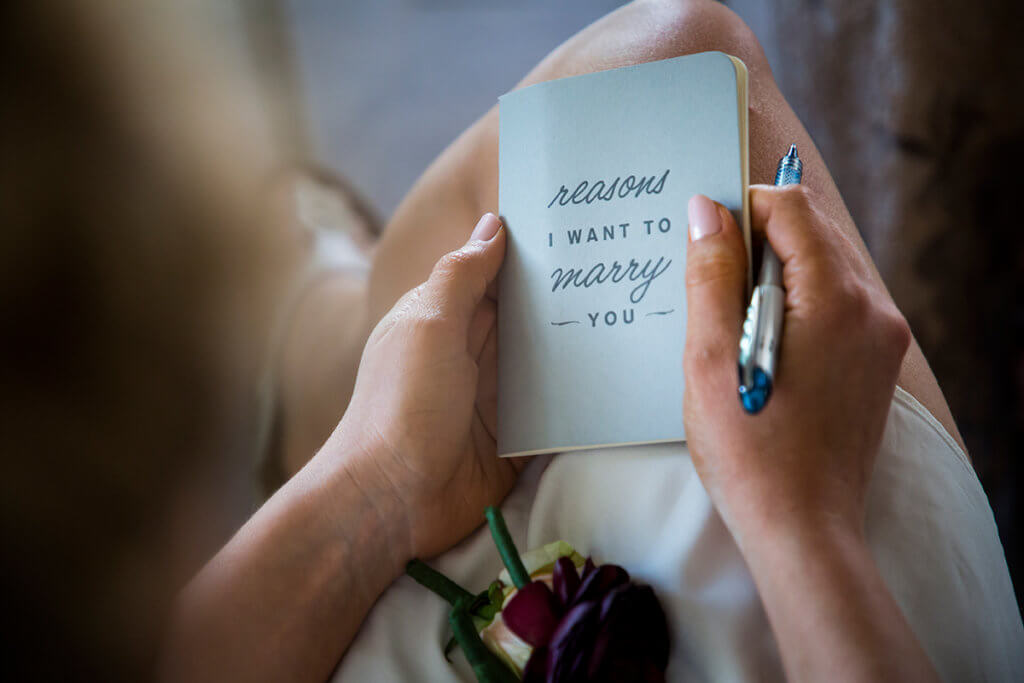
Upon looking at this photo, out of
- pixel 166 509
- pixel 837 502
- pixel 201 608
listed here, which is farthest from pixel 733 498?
pixel 166 509

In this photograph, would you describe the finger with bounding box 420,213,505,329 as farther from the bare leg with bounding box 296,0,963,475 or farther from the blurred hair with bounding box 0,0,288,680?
the blurred hair with bounding box 0,0,288,680

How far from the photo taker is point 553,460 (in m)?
0.49

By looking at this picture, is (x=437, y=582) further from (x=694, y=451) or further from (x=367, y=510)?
(x=694, y=451)

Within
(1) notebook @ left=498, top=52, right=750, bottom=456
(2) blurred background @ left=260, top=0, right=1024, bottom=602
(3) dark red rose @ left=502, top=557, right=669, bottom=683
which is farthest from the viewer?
(2) blurred background @ left=260, top=0, right=1024, bottom=602

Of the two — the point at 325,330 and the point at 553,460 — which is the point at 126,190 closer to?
the point at 325,330

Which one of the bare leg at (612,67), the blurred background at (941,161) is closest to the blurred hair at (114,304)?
the bare leg at (612,67)

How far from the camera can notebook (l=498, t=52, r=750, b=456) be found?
0.44m

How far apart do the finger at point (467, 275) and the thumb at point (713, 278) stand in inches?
6.1

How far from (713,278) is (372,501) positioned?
0.30 m

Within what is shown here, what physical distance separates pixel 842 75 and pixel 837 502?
793 mm

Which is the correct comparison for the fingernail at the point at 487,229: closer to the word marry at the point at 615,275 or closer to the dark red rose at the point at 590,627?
the word marry at the point at 615,275

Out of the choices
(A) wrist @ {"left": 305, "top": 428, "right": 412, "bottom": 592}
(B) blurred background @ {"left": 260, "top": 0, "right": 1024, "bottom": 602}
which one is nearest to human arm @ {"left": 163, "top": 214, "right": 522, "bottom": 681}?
(A) wrist @ {"left": 305, "top": 428, "right": 412, "bottom": 592}

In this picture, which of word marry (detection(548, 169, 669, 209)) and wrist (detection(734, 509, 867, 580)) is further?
word marry (detection(548, 169, 669, 209))

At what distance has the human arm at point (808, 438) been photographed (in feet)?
1.08
